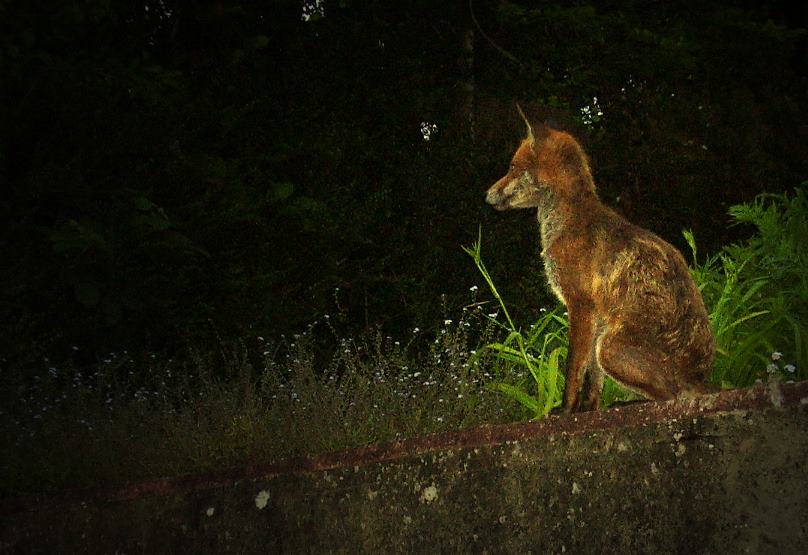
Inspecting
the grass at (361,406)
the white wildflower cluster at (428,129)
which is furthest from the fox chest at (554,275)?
the white wildflower cluster at (428,129)

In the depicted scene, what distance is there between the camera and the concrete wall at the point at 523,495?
366 cm

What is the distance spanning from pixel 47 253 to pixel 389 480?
3.98 meters

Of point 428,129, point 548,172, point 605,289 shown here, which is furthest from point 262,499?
point 428,129

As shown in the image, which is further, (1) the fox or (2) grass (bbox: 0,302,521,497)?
(2) grass (bbox: 0,302,521,497)

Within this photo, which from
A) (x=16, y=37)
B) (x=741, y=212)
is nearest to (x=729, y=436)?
(x=741, y=212)

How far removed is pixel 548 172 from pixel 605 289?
66 centimetres

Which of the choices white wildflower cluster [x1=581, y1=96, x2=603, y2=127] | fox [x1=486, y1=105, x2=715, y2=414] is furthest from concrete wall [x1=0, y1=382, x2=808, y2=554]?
white wildflower cluster [x1=581, y1=96, x2=603, y2=127]

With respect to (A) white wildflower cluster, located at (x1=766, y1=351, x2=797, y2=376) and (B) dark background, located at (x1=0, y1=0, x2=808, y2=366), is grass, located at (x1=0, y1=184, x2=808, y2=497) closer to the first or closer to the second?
(A) white wildflower cluster, located at (x1=766, y1=351, x2=797, y2=376)

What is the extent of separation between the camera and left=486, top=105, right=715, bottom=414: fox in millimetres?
4023

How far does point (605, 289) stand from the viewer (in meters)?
4.21

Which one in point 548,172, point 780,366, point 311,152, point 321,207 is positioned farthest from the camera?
point 311,152

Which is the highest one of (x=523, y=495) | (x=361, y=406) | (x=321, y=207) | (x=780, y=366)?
(x=321, y=207)

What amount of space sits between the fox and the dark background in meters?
3.21

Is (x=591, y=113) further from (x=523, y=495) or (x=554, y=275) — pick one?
(x=523, y=495)
